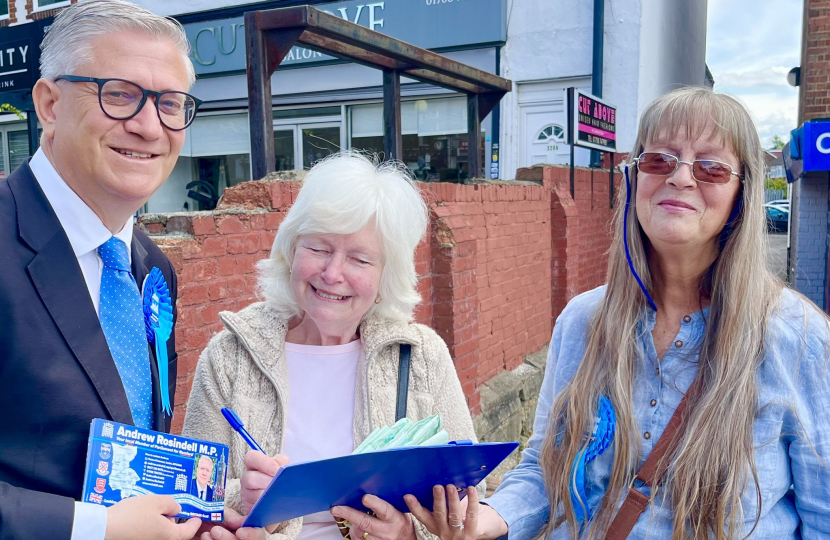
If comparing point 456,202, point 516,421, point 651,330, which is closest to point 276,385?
point 651,330

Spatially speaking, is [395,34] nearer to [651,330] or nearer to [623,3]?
[623,3]

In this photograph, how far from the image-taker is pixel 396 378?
1.91 m

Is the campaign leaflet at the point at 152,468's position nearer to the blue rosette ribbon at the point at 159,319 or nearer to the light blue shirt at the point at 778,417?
the blue rosette ribbon at the point at 159,319

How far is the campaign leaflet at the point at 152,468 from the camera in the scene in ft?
4.30

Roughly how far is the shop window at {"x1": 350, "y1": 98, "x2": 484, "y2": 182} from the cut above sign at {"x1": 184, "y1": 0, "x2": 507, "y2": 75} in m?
0.94

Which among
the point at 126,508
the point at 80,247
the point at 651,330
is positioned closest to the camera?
the point at 126,508

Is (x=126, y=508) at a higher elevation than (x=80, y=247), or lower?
lower

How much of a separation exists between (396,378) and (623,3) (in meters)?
8.85

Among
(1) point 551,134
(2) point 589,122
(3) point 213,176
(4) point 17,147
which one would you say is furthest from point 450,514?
(4) point 17,147

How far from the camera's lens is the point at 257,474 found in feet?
5.24

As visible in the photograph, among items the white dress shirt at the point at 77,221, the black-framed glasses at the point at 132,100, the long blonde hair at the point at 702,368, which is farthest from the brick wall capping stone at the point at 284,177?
the long blonde hair at the point at 702,368

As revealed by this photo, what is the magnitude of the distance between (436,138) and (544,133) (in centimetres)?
178

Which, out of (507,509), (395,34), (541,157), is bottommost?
(507,509)

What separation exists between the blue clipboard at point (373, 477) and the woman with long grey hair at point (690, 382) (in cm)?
9
